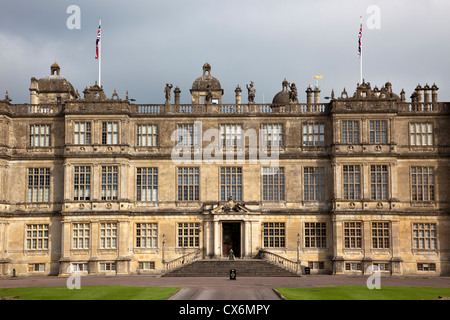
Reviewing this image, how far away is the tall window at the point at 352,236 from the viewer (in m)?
52.8

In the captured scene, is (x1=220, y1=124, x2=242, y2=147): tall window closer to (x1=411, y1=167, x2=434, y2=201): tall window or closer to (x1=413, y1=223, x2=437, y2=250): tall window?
(x1=411, y1=167, x2=434, y2=201): tall window

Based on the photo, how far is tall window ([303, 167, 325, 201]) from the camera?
54375 mm

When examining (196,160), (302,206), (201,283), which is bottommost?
(201,283)

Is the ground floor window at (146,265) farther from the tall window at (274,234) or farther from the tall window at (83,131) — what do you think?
the tall window at (83,131)

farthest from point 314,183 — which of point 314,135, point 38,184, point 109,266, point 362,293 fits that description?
point 38,184

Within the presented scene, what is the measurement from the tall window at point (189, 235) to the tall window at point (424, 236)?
1973 centimetres

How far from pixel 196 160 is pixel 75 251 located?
13.6m

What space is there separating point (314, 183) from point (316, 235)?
4740mm

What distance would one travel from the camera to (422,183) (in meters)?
54.1

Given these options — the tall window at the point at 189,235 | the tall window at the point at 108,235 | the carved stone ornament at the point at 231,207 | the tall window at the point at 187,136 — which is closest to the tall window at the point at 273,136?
the carved stone ornament at the point at 231,207
